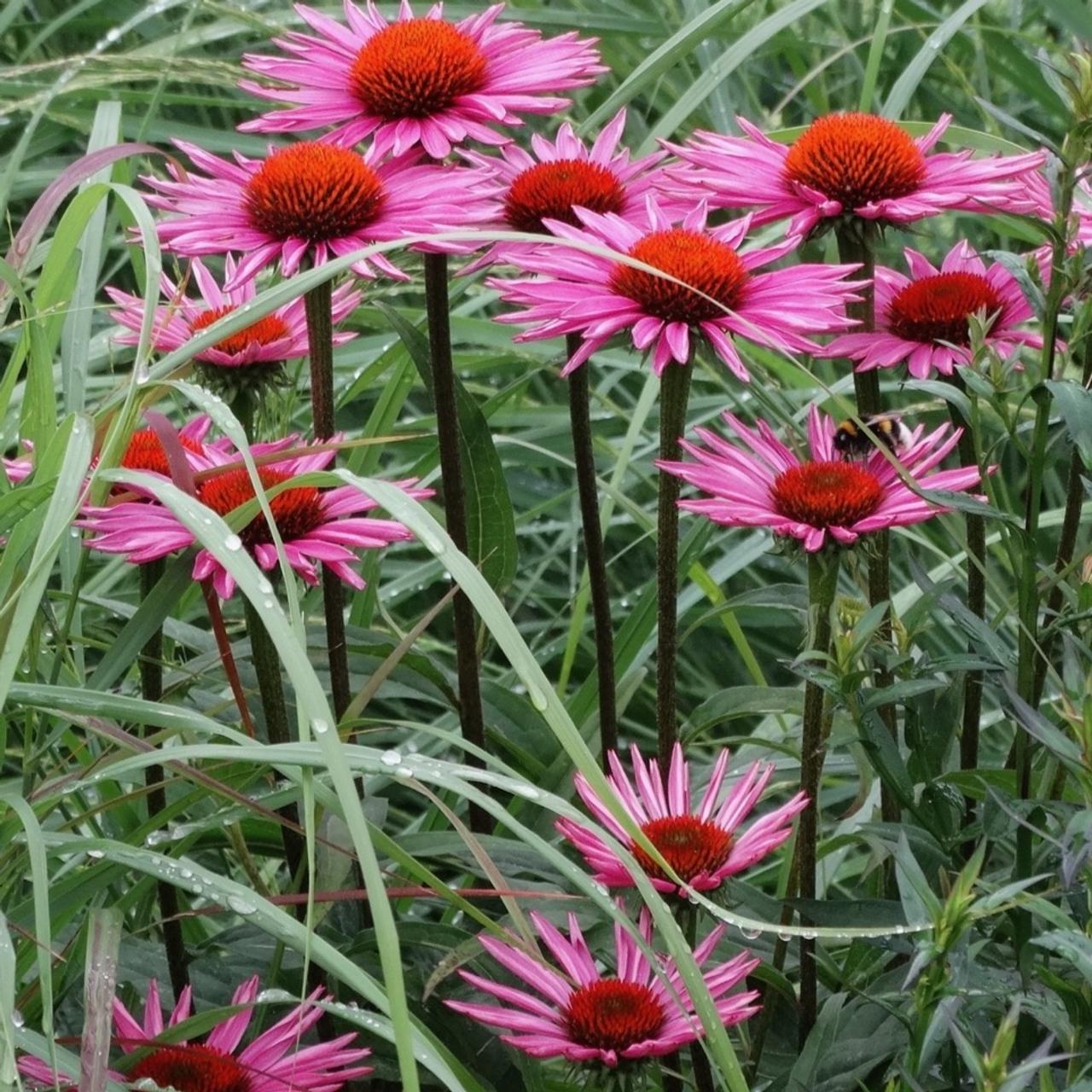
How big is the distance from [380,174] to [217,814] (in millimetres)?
343

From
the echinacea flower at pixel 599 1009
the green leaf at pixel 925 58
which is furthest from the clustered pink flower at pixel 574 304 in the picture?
the green leaf at pixel 925 58

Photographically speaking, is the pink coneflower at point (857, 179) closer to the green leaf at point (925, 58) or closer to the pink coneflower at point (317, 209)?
the pink coneflower at point (317, 209)

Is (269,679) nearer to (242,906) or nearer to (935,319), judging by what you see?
(242,906)

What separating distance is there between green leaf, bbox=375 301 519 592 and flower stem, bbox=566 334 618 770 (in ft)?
0.21

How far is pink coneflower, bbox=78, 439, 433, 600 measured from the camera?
752 mm

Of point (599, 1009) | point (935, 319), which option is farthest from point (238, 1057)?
point (935, 319)

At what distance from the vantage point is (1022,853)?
704mm

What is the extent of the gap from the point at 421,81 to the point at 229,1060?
0.49 m

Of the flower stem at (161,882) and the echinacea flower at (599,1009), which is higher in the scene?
the flower stem at (161,882)

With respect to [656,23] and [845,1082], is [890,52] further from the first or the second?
[845,1082]

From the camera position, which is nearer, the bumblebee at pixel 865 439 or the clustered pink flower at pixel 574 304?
the clustered pink flower at pixel 574 304

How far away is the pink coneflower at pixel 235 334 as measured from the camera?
90 cm

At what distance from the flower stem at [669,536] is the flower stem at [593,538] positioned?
0.04 metres

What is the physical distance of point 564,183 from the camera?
92 cm
